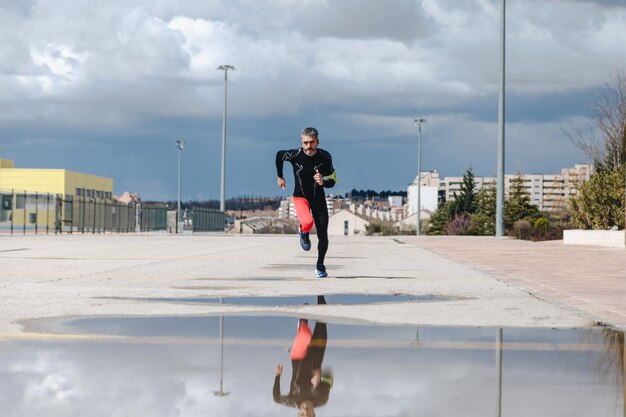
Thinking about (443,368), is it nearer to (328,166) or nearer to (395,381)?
(395,381)

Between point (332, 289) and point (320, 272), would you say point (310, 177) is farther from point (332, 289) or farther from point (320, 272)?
point (332, 289)

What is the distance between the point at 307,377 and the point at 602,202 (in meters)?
32.8

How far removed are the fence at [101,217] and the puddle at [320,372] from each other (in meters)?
55.1

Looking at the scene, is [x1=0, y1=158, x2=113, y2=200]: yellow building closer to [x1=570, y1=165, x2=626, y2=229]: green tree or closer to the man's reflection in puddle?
[x1=570, y1=165, x2=626, y2=229]: green tree

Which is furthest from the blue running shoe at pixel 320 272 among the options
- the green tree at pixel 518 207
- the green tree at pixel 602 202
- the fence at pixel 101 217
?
the green tree at pixel 518 207

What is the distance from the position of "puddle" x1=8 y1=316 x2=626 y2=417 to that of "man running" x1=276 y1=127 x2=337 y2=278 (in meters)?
5.36

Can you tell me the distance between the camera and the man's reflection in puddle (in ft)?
16.1

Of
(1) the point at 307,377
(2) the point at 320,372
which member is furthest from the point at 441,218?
(1) the point at 307,377

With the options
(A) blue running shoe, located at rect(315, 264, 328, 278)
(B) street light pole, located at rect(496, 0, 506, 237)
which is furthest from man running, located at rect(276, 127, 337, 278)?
(B) street light pole, located at rect(496, 0, 506, 237)

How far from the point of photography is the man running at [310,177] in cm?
1313

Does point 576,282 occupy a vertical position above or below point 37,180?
below

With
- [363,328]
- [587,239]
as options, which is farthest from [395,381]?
[587,239]

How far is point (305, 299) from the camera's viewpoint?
1055 cm

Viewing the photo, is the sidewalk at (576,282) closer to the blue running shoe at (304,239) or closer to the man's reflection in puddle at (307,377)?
the man's reflection in puddle at (307,377)
